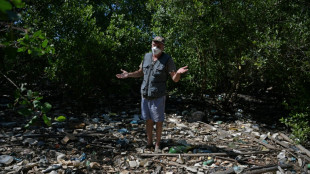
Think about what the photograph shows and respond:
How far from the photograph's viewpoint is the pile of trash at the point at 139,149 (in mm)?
3924

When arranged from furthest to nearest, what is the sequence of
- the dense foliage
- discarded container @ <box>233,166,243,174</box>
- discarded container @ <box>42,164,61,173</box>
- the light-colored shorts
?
the dense foliage → the light-colored shorts → discarded container @ <box>233,166,243,174</box> → discarded container @ <box>42,164,61,173</box>

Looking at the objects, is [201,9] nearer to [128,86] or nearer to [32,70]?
[128,86]

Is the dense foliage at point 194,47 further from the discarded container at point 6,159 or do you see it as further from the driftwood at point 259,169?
the discarded container at point 6,159

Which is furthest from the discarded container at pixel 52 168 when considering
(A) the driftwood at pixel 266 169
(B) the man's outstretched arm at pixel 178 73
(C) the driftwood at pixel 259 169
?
(A) the driftwood at pixel 266 169

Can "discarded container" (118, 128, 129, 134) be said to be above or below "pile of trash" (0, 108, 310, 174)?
above

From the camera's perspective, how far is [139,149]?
180 inches

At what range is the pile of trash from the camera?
3.92 metres

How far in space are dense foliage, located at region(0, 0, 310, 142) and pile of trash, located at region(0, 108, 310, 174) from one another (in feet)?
2.60

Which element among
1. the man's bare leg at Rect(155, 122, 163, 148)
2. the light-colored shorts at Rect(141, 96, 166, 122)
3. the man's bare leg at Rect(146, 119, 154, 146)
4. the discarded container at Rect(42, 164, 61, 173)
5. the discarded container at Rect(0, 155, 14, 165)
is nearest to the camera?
the discarded container at Rect(42, 164, 61, 173)

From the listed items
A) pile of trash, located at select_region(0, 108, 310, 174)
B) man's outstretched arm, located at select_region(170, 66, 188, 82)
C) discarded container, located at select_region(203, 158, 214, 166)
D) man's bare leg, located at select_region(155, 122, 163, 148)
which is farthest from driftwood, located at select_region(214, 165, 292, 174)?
man's outstretched arm, located at select_region(170, 66, 188, 82)

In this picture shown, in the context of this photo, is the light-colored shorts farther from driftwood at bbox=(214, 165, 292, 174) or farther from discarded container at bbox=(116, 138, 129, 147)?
driftwood at bbox=(214, 165, 292, 174)

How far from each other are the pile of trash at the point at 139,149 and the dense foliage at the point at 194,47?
31.1 inches

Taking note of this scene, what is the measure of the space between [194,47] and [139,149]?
2.79m

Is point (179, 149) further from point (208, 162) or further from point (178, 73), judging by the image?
point (178, 73)
